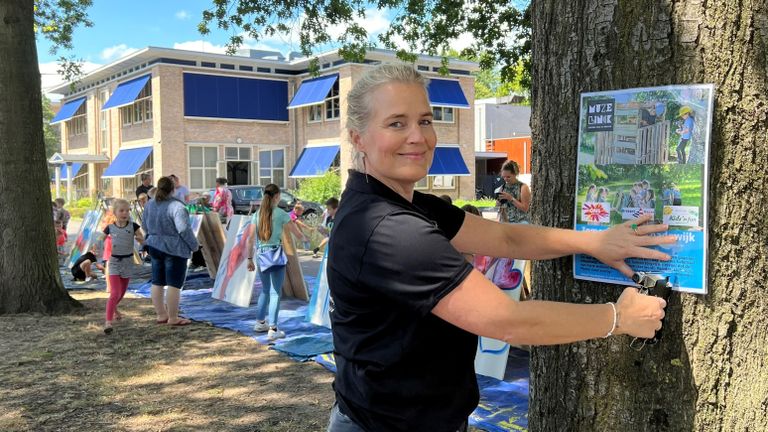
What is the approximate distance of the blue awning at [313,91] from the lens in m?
31.1

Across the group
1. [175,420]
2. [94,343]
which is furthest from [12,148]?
[175,420]

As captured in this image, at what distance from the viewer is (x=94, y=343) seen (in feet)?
25.0

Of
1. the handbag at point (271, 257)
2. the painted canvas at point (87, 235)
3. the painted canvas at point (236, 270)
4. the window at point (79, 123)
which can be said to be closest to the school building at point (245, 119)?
the window at point (79, 123)

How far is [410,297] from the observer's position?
1.65 m

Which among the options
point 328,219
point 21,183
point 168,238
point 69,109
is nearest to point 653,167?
point 168,238

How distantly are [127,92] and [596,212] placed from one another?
35.5m

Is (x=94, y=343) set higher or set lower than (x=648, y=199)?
lower

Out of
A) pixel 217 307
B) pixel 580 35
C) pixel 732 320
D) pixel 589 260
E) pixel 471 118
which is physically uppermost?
pixel 471 118

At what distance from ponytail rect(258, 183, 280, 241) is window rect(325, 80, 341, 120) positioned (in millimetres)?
24392

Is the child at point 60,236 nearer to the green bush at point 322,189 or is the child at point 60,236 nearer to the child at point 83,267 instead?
the child at point 83,267

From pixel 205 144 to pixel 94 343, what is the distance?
26.1m

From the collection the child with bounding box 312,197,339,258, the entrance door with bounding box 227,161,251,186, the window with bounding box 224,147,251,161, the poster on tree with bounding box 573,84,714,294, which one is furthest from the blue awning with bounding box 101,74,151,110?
the poster on tree with bounding box 573,84,714,294

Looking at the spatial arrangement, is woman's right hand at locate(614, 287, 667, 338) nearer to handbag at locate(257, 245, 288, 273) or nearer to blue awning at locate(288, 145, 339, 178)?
handbag at locate(257, 245, 288, 273)

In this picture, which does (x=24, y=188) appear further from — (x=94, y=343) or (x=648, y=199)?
(x=648, y=199)
